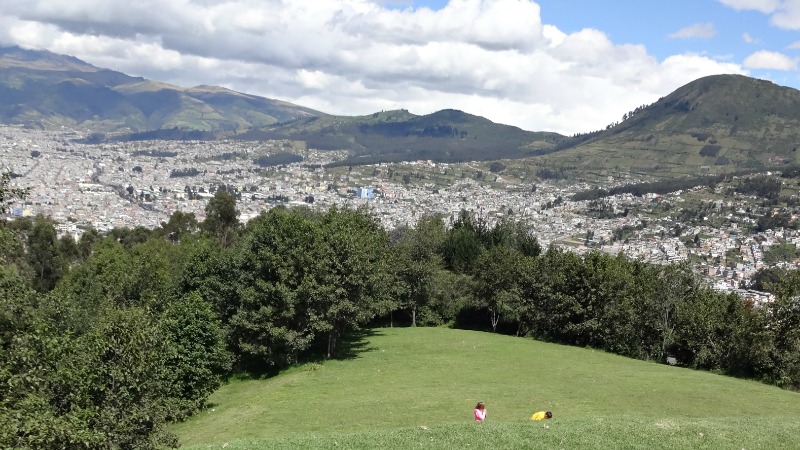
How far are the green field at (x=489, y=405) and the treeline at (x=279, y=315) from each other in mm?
3486

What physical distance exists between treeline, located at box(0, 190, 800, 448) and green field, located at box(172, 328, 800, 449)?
3.49 metres

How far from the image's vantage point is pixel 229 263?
53594 millimetres

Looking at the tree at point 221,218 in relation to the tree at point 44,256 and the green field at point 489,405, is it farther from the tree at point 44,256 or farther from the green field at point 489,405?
the green field at point 489,405

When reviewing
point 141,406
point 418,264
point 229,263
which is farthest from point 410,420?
point 418,264

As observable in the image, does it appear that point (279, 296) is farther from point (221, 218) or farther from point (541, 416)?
point (221, 218)

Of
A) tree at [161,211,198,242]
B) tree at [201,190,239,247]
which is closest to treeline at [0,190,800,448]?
tree at [201,190,239,247]

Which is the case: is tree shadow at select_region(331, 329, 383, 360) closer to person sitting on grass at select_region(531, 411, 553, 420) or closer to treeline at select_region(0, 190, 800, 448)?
treeline at select_region(0, 190, 800, 448)

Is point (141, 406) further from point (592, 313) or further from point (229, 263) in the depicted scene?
point (592, 313)

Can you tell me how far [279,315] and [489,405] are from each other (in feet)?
67.2

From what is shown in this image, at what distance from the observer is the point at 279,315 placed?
4400 cm

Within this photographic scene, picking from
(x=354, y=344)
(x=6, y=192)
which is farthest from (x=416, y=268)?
(x=6, y=192)

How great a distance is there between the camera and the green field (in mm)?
21328

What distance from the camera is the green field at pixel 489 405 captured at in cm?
2133

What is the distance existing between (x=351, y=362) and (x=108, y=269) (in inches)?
1456
